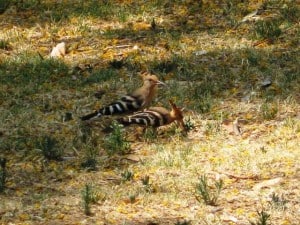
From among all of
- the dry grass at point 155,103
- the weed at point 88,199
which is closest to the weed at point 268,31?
the dry grass at point 155,103

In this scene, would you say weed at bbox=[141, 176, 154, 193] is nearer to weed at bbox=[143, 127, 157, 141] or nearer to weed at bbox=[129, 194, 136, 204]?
weed at bbox=[129, 194, 136, 204]

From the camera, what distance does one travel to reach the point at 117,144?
337 inches

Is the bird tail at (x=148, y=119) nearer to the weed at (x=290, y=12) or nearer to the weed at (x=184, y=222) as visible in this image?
the weed at (x=184, y=222)

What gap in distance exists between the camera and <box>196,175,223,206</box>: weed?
23.7ft

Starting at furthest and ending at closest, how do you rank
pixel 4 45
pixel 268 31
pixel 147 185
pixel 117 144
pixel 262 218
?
pixel 4 45
pixel 268 31
pixel 117 144
pixel 147 185
pixel 262 218

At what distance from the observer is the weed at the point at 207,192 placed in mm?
7234

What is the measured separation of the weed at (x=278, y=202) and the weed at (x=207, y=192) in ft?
1.63

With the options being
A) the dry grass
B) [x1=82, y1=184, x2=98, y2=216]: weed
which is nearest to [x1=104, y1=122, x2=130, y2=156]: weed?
the dry grass

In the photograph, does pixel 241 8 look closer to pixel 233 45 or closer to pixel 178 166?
pixel 233 45

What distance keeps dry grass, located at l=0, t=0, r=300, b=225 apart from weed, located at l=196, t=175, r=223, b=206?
7 cm

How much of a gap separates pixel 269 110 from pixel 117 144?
1925mm

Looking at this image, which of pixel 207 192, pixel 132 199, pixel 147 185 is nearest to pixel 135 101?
pixel 147 185

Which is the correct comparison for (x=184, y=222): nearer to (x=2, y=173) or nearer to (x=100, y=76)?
(x=2, y=173)

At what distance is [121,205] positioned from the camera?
7.32 metres
